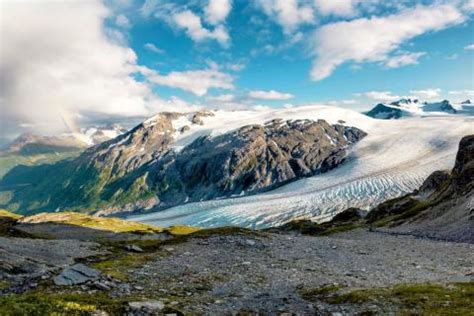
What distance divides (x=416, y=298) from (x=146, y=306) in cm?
1330

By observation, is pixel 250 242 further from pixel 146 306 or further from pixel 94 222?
pixel 94 222

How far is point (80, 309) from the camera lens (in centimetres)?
1761

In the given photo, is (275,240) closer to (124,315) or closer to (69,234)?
(124,315)

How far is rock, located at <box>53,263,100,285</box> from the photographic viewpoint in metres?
26.6

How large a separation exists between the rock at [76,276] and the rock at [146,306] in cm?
810

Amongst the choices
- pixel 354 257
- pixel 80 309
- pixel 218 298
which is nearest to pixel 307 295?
pixel 218 298

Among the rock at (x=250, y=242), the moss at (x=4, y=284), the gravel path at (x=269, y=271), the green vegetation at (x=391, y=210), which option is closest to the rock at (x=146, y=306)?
the gravel path at (x=269, y=271)

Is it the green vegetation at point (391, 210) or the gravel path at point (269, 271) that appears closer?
the gravel path at point (269, 271)

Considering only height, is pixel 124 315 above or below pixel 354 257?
above

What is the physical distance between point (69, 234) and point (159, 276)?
97066mm

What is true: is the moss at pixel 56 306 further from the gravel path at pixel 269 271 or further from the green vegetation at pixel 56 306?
the gravel path at pixel 269 271

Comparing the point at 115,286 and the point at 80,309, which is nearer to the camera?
the point at 80,309

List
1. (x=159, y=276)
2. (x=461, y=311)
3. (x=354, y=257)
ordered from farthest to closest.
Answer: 1. (x=354, y=257)
2. (x=159, y=276)
3. (x=461, y=311)

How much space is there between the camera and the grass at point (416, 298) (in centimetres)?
1975
